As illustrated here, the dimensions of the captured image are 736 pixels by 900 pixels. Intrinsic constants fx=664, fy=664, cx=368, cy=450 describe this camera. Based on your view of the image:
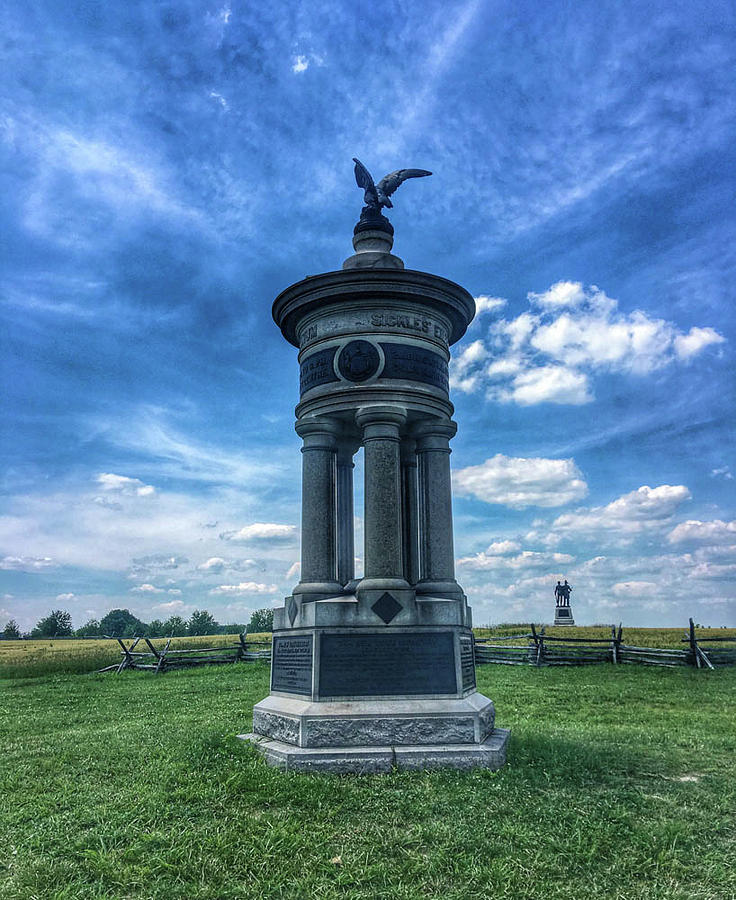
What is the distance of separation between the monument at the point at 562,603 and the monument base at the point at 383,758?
47719mm

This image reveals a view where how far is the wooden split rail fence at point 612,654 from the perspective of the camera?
71.4 feet

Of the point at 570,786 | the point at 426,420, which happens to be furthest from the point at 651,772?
the point at 426,420

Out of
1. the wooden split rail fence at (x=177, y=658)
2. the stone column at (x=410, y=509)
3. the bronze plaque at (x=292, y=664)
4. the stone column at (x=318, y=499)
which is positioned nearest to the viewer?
the bronze plaque at (x=292, y=664)

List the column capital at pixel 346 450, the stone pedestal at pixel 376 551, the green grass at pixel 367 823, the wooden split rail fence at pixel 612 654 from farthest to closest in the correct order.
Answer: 1. the wooden split rail fence at pixel 612 654
2. the column capital at pixel 346 450
3. the stone pedestal at pixel 376 551
4. the green grass at pixel 367 823

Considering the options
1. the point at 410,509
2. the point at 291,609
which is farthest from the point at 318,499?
the point at 291,609

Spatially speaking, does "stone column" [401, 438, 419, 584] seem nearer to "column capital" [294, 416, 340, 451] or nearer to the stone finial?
"column capital" [294, 416, 340, 451]

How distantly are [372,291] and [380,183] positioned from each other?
92.9 inches

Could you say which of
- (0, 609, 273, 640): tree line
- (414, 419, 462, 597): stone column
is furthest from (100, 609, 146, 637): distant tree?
(414, 419, 462, 597): stone column

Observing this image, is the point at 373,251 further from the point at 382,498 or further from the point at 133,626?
the point at 133,626

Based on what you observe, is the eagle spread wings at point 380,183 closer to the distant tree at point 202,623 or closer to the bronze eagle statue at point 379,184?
the bronze eagle statue at point 379,184

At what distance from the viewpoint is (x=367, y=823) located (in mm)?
5402

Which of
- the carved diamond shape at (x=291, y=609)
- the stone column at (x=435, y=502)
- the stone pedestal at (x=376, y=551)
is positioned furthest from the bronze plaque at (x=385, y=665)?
the stone column at (x=435, y=502)

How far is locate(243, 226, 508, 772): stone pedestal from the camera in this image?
7.25 m

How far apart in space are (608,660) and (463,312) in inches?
709
